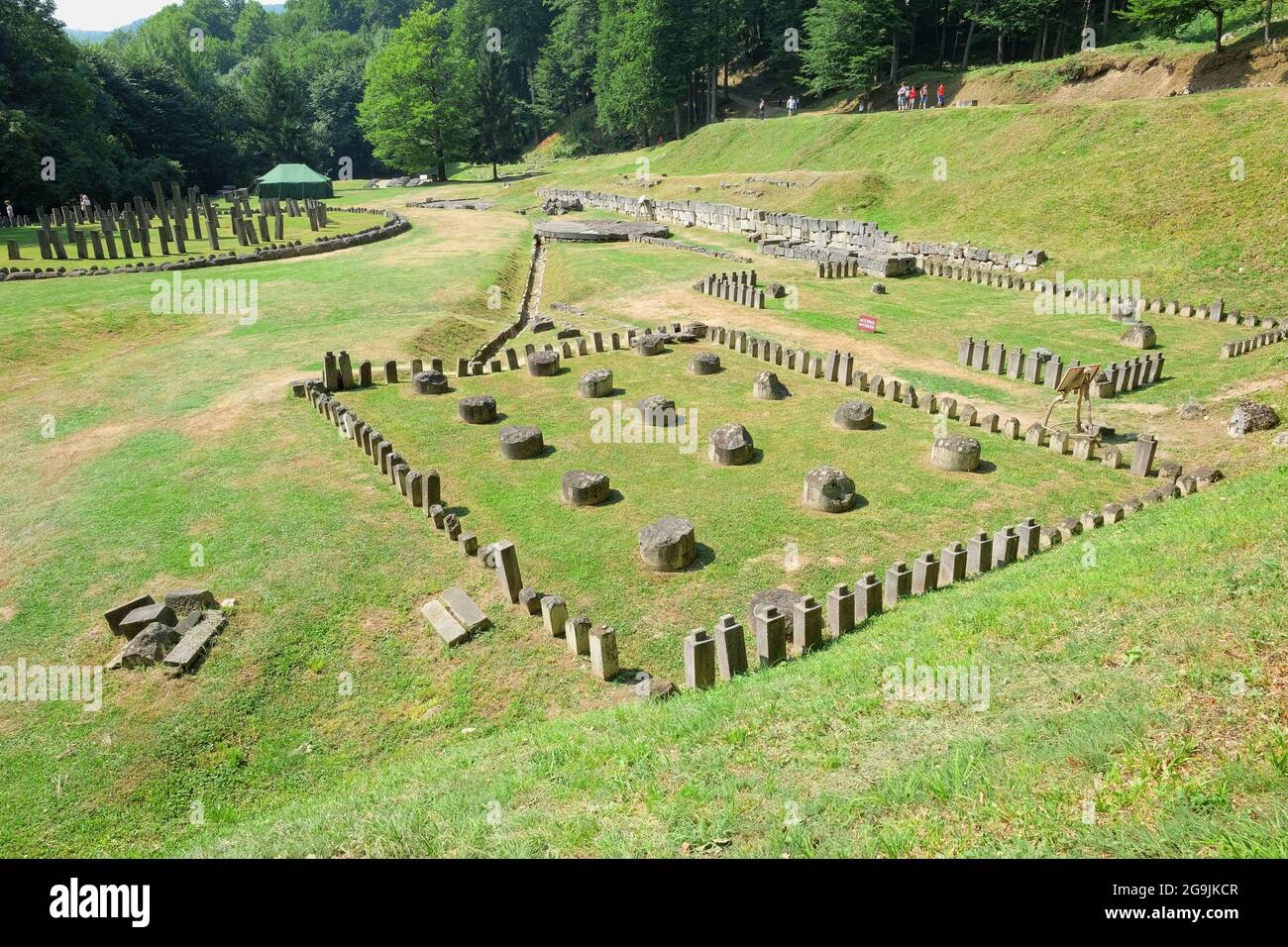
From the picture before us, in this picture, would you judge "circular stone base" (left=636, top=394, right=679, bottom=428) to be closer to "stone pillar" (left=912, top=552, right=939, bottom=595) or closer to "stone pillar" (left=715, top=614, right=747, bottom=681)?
"stone pillar" (left=912, top=552, right=939, bottom=595)

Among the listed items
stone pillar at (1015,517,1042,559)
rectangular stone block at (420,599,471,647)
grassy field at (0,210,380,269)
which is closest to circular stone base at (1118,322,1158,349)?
stone pillar at (1015,517,1042,559)

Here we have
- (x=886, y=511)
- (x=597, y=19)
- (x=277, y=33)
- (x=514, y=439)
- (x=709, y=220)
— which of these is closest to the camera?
(x=886, y=511)

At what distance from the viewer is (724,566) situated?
1091cm

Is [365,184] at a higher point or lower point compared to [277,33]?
lower

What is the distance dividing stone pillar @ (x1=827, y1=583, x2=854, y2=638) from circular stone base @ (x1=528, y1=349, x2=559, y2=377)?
1227 cm

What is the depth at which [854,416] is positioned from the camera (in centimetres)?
1526

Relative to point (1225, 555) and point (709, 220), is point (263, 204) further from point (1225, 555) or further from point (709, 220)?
point (1225, 555)

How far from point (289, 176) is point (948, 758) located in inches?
2567

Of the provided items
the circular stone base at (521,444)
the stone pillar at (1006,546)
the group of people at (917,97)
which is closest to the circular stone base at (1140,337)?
the stone pillar at (1006,546)

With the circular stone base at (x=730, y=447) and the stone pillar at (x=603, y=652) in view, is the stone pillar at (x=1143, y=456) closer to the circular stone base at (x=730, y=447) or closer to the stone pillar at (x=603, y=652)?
the circular stone base at (x=730, y=447)

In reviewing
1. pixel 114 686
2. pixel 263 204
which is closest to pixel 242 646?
pixel 114 686

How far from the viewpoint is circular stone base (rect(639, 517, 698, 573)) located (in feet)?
35.3

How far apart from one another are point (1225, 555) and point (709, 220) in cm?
3876

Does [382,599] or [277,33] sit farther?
[277,33]
